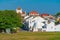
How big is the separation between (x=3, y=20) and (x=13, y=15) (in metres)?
7.16

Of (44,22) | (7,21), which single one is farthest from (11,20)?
(44,22)

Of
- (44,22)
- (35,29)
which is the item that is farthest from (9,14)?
(44,22)

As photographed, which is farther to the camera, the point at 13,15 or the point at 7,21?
the point at 13,15

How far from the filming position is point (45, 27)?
10506 centimetres

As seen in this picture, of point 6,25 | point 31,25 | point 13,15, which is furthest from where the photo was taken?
point 31,25

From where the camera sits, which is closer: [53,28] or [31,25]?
[53,28]

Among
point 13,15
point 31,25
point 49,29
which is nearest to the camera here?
point 13,15

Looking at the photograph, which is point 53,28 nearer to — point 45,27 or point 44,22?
point 45,27

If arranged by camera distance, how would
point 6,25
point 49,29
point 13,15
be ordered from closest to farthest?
1. point 6,25
2. point 13,15
3. point 49,29

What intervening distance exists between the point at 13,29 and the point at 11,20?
262cm

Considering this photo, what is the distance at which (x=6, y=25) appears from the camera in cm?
7950

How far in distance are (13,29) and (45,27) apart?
86.0 ft

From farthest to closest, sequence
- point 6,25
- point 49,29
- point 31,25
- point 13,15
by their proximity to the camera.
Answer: point 31,25 → point 49,29 → point 13,15 → point 6,25

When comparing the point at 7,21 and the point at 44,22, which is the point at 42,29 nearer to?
the point at 44,22
